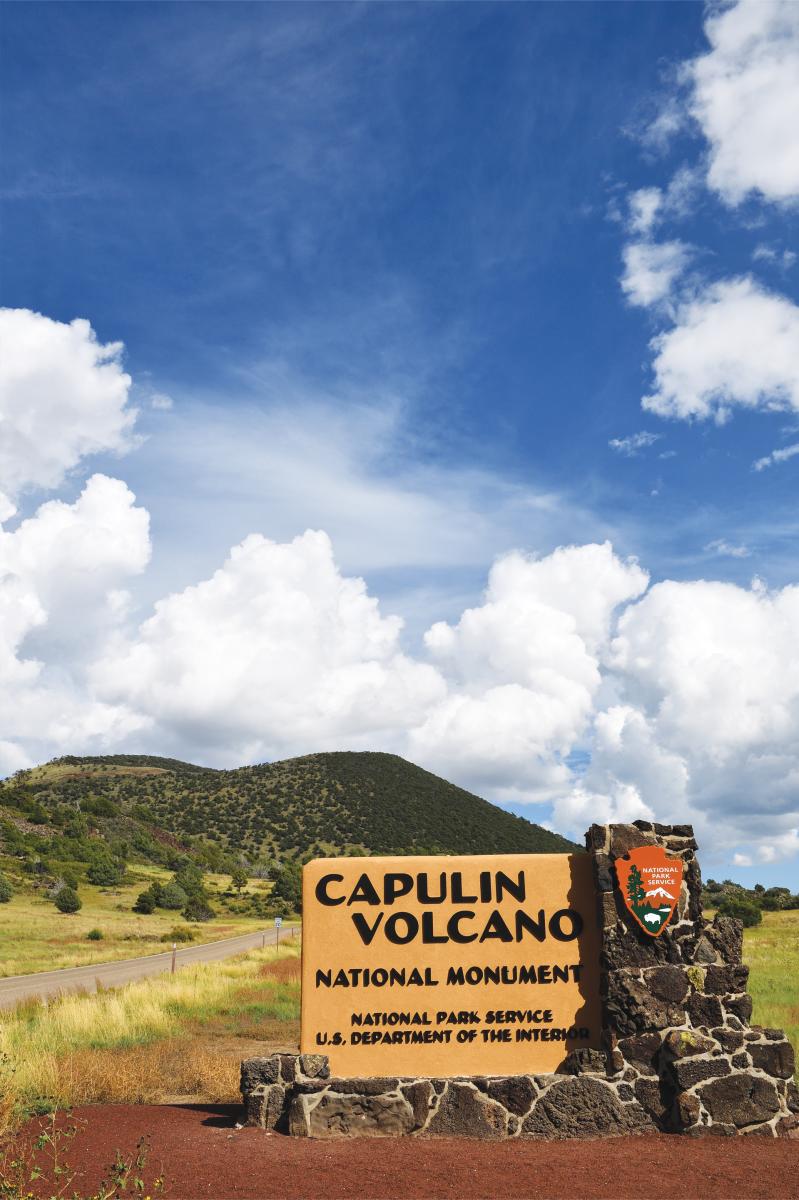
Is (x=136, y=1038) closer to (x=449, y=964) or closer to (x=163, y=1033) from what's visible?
(x=163, y=1033)

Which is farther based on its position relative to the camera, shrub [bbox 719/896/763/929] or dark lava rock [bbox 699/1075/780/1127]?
shrub [bbox 719/896/763/929]

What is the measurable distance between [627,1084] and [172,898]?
6247 cm

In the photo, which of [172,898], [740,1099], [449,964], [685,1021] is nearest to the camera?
[740,1099]

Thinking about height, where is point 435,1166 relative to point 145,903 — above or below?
below

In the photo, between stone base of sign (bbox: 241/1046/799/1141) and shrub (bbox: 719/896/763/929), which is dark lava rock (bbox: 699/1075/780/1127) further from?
shrub (bbox: 719/896/763/929)

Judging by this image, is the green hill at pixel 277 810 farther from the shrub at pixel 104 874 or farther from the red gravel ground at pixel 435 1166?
the red gravel ground at pixel 435 1166

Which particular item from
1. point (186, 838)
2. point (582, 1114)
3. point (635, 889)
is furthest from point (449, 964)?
point (186, 838)

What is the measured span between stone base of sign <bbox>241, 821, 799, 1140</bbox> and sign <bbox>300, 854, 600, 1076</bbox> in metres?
0.36

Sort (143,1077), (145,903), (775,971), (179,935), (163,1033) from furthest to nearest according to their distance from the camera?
(145,903) < (179,935) < (775,971) < (163,1033) < (143,1077)

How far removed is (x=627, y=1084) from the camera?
1061cm

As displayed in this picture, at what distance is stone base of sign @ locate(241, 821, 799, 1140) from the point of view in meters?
10.5

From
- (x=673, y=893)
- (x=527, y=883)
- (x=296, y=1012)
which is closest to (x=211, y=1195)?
(x=527, y=883)

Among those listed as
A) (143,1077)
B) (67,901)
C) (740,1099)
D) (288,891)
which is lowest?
(143,1077)

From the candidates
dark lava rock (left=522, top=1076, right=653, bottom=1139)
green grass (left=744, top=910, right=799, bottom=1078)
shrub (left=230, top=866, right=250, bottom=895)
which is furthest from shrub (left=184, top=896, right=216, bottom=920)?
dark lava rock (left=522, top=1076, right=653, bottom=1139)
